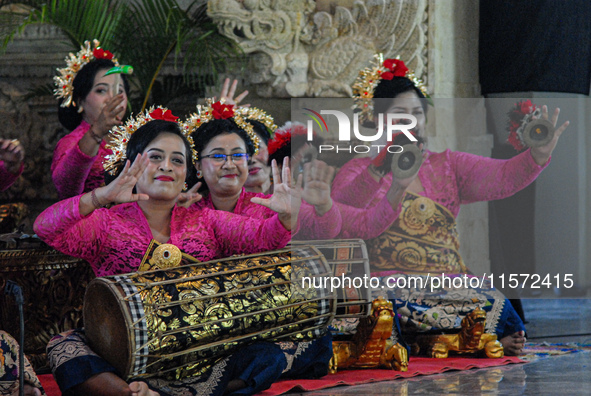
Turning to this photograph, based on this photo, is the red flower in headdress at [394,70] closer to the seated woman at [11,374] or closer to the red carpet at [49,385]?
the red carpet at [49,385]

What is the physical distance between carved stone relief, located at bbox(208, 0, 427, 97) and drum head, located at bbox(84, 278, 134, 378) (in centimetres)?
240

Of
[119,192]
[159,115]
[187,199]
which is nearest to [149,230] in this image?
[119,192]

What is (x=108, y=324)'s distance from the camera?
342 centimetres

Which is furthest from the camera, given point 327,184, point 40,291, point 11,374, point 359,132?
point 359,132

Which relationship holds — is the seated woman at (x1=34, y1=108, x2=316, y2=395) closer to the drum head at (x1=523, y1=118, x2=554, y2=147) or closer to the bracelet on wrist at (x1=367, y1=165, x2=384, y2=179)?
the bracelet on wrist at (x1=367, y1=165, x2=384, y2=179)

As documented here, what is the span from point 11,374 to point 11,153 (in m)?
1.44

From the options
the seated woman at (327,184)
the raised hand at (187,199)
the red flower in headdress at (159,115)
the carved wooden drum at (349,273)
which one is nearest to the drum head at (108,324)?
the raised hand at (187,199)

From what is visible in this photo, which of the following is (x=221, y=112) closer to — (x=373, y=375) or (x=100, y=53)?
(x=100, y=53)

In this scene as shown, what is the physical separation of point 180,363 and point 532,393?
147cm

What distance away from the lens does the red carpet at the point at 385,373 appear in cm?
378

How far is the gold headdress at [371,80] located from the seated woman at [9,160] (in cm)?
192

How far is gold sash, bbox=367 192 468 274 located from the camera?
4.75m

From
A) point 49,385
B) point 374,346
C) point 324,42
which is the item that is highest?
point 324,42

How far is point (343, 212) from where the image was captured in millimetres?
4715
